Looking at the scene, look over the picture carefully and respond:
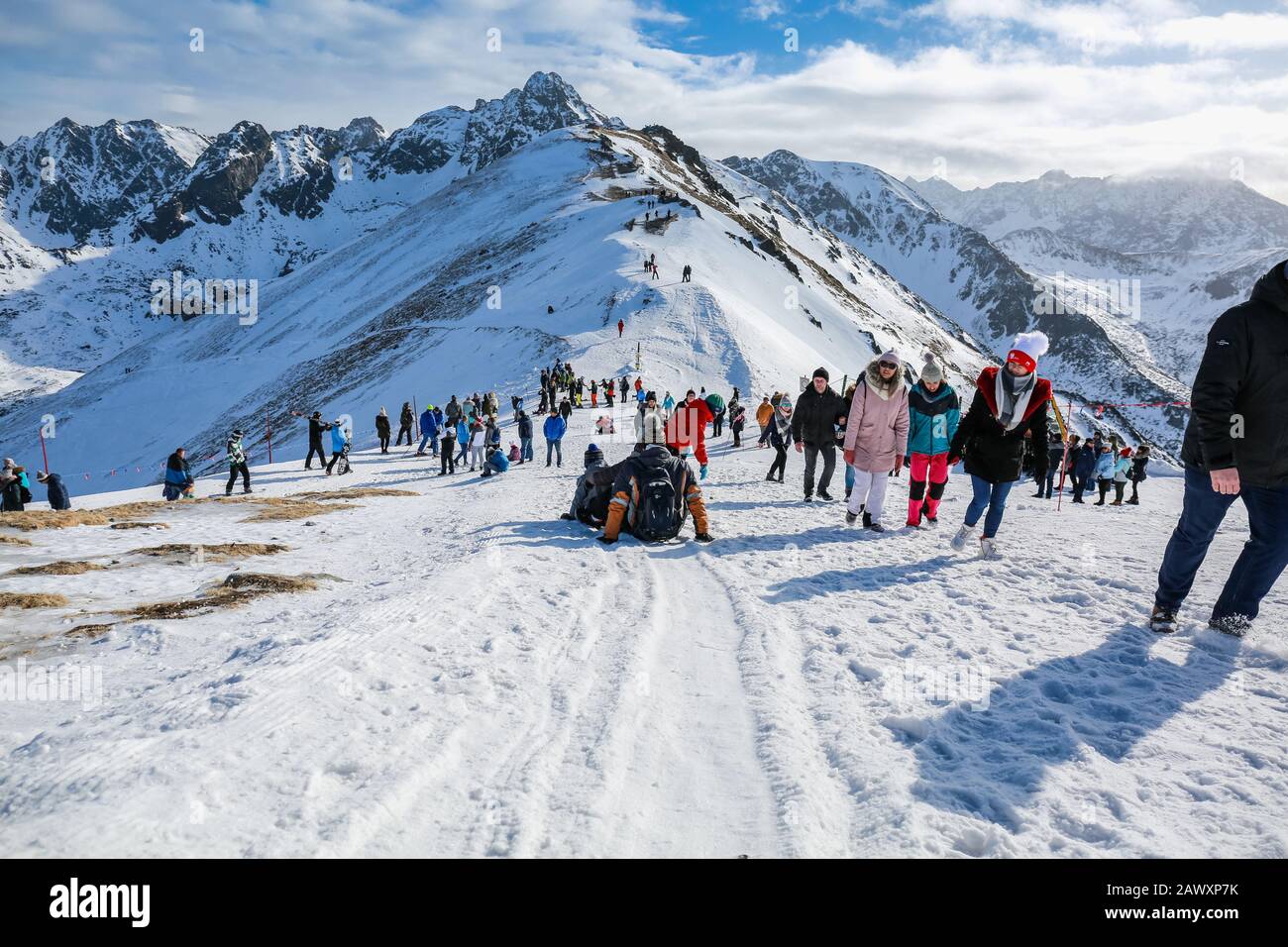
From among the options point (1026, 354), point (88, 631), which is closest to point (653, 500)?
point (1026, 354)

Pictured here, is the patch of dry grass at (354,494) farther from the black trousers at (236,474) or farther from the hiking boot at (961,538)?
the hiking boot at (961,538)

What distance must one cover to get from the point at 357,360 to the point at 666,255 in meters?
23.7

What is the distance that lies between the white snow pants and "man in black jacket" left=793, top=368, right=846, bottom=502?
61.9 inches

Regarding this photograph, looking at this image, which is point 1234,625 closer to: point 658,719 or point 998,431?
point 998,431

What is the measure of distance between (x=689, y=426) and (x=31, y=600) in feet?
29.2

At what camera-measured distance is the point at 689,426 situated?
1216 cm

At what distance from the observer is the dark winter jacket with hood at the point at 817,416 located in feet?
34.4

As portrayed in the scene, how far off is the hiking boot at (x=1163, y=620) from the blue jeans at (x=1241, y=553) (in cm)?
4

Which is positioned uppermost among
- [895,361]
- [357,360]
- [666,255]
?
[666,255]

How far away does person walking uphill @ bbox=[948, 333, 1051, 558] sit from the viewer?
6.88 m
